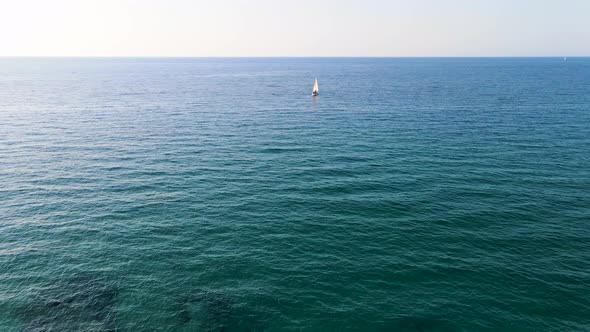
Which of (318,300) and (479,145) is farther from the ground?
(479,145)

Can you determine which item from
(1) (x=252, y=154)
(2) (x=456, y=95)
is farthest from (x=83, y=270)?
(2) (x=456, y=95)

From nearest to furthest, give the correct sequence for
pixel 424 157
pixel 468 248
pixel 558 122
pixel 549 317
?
pixel 549 317, pixel 468 248, pixel 424 157, pixel 558 122

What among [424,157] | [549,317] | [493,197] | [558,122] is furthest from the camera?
[558,122]

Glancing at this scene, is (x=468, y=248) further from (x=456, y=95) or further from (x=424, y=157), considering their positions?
(x=456, y=95)

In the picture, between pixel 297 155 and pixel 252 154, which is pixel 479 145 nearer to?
pixel 297 155

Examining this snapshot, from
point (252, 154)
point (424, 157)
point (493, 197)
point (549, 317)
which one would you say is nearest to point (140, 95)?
point (252, 154)

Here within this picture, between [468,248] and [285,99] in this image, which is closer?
[468,248]
